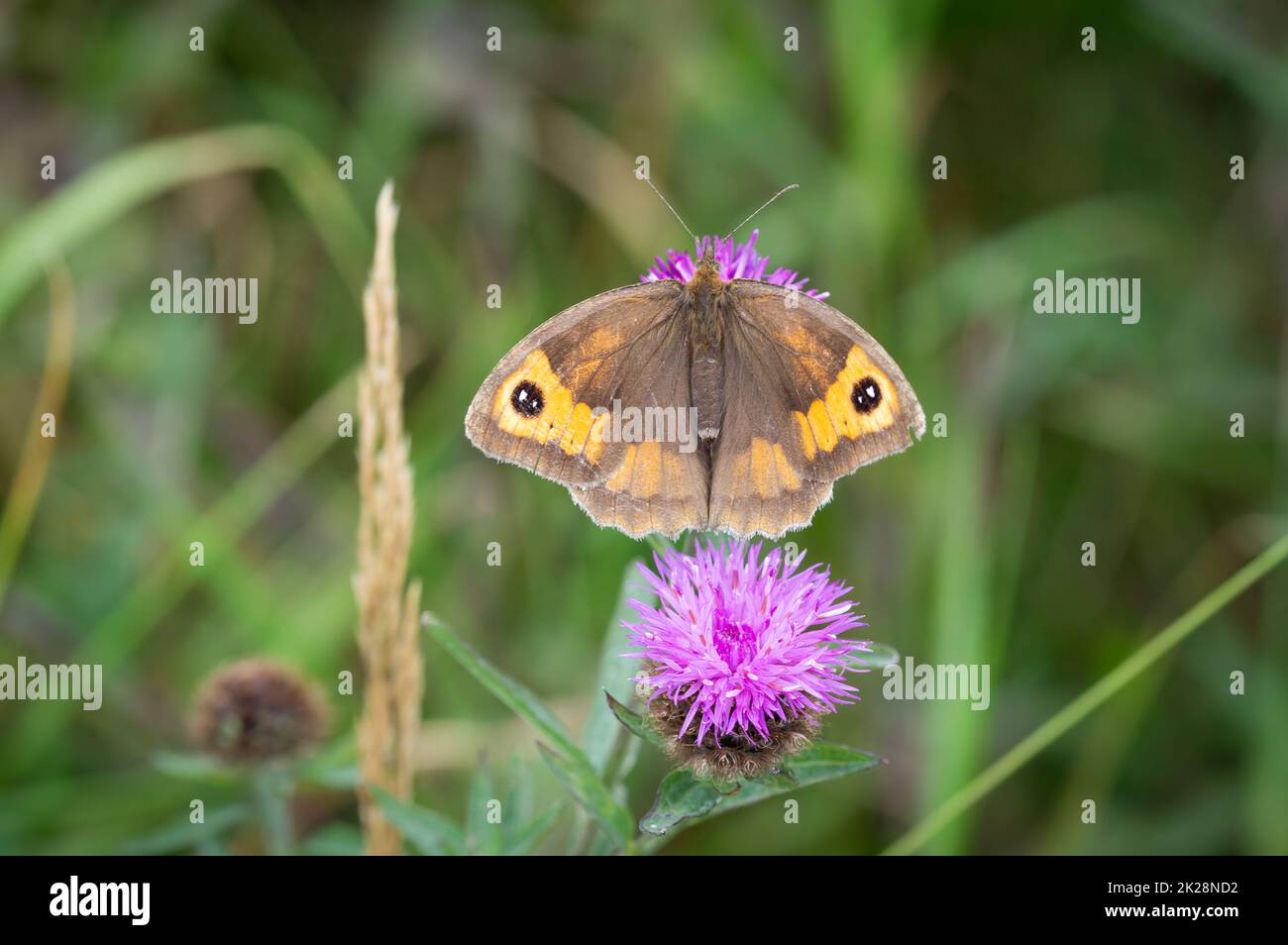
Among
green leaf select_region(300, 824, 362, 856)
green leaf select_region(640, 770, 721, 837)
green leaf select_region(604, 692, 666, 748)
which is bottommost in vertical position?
green leaf select_region(300, 824, 362, 856)

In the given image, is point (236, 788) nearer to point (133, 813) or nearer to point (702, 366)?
point (133, 813)

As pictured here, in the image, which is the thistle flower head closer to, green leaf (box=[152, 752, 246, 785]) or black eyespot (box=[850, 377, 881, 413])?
green leaf (box=[152, 752, 246, 785])

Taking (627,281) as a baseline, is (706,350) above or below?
below

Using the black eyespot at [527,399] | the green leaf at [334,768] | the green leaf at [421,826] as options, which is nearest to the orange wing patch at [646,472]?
the black eyespot at [527,399]

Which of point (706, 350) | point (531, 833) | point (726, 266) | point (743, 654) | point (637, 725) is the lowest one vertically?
point (531, 833)

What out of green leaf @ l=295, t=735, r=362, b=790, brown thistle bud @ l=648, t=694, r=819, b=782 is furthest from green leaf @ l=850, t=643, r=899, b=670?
green leaf @ l=295, t=735, r=362, b=790

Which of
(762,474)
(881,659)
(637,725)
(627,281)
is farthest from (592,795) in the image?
(627,281)

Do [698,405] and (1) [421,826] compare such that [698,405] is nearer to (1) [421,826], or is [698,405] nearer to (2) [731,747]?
(2) [731,747]
